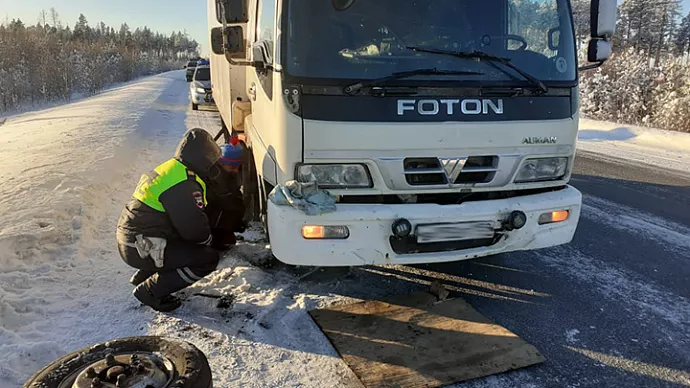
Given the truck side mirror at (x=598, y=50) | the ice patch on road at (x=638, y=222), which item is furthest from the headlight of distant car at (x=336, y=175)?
the ice patch on road at (x=638, y=222)

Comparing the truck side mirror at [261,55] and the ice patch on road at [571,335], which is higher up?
the truck side mirror at [261,55]

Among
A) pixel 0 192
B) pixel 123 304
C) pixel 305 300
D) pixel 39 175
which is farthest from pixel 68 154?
pixel 305 300

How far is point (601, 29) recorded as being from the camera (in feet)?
12.5

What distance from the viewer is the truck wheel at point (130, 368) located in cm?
232

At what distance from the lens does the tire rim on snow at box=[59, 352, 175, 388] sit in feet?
7.55

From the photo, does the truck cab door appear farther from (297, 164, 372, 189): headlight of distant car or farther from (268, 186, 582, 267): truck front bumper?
(268, 186, 582, 267): truck front bumper

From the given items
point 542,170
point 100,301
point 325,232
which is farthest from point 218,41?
point 542,170

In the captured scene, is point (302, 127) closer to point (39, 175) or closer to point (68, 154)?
point (39, 175)

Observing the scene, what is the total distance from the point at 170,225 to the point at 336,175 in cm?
134

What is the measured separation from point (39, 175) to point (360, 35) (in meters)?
5.01

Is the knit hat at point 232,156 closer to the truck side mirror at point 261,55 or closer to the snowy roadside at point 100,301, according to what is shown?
the snowy roadside at point 100,301

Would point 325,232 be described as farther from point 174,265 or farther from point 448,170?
point 174,265

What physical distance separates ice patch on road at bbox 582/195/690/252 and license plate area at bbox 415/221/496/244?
9.64 feet

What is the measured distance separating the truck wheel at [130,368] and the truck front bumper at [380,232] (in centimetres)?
94
